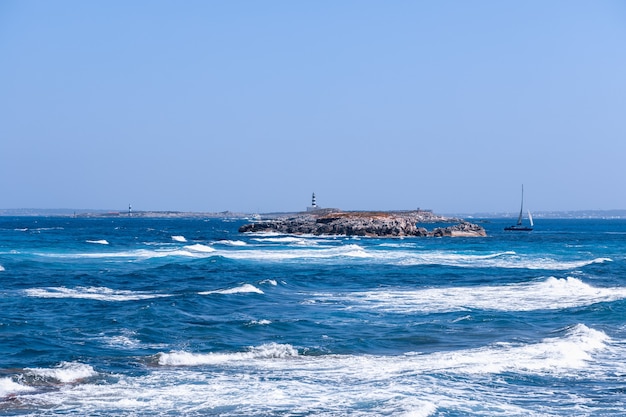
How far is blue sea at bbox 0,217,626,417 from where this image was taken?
13070 millimetres

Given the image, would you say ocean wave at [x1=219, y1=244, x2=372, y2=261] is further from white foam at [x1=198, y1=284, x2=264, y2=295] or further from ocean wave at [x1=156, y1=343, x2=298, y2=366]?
ocean wave at [x1=156, y1=343, x2=298, y2=366]

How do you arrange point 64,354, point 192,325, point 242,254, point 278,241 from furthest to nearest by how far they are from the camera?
point 278,241
point 242,254
point 192,325
point 64,354

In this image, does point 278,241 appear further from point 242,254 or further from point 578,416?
point 578,416

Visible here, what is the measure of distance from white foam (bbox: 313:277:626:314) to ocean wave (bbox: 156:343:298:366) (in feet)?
22.8

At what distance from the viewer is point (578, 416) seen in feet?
40.4

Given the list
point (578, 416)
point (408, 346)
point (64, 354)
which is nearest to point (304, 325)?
point (408, 346)

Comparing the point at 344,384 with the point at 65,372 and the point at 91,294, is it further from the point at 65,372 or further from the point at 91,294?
the point at 91,294

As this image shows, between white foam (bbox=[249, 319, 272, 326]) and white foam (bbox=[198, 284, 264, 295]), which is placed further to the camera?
white foam (bbox=[198, 284, 264, 295])

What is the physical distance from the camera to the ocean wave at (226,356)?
1614cm

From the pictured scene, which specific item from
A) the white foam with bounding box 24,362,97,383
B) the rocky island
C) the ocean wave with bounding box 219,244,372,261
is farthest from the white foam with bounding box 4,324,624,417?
the rocky island

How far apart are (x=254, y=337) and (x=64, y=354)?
4.63 meters

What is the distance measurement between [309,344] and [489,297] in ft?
37.7

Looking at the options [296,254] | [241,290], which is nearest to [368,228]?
[296,254]

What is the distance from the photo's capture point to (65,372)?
1470 cm
